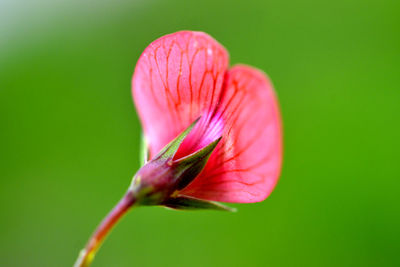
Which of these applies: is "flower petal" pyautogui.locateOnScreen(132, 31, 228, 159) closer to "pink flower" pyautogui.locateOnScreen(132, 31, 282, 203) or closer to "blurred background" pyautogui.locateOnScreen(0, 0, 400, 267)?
"pink flower" pyautogui.locateOnScreen(132, 31, 282, 203)

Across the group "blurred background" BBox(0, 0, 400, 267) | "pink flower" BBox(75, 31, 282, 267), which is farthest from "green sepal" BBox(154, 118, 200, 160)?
"blurred background" BBox(0, 0, 400, 267)

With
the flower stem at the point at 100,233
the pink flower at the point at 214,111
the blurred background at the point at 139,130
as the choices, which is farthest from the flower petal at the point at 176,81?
the blurred background at the point at 139,130

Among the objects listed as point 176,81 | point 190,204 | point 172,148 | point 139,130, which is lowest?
point 139,130

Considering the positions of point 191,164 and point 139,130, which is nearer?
point 191,164

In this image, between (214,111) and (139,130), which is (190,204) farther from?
(139,130)

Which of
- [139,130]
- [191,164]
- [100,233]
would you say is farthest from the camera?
[139,130]

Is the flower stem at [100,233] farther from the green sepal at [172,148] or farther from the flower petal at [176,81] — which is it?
the flower petal at [176,81]

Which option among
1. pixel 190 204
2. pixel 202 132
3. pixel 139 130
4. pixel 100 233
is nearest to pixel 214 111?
pixel 202 132
